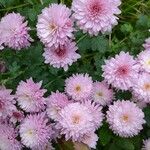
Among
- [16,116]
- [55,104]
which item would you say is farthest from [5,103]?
[55,104]

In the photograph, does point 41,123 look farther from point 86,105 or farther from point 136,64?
→ point 136,64

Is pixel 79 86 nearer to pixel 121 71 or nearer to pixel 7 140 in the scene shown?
pixel 121 71

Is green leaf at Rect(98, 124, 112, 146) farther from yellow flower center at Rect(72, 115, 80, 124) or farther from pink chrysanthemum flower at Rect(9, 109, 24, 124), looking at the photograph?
pink chrysanthemum flower at Rect(9, 109, 24, 124)

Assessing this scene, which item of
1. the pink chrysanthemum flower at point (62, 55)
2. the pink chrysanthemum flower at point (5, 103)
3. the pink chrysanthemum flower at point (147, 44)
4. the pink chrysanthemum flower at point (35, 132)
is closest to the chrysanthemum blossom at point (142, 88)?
the pink chrysanthemum flower at point (147, 44)

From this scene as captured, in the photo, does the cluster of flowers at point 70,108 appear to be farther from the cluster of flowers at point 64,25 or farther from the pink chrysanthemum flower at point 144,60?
Answer: the cluster of flowers at point 64,25

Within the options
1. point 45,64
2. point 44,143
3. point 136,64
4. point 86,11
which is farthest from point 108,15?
point 44,143

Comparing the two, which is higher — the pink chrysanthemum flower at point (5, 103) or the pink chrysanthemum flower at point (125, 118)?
the pink chrysanthemum flower at point (5, 103)

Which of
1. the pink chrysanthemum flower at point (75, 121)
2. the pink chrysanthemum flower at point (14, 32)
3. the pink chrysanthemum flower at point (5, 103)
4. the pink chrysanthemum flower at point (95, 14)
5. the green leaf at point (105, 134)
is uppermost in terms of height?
the pink chrysanthemum flower at point (95, 14)
